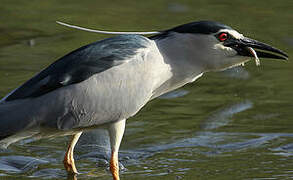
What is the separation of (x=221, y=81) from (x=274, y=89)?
27.5 inches

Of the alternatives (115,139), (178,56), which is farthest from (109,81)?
(178,56)

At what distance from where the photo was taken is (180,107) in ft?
27.5

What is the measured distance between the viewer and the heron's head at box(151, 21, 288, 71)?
6383mm

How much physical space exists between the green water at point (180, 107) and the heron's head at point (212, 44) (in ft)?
3.25

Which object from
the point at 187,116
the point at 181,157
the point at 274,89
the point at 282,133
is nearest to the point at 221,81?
the point at 274,89

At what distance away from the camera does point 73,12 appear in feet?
41.1

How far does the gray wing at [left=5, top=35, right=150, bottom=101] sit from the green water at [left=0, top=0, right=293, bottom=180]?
2.73 feet

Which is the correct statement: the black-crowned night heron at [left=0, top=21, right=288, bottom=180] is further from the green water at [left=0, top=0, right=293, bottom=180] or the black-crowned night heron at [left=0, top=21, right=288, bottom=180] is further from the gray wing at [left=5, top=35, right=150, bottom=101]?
the green water at [left=0, top=0, right=293, bottom=180]

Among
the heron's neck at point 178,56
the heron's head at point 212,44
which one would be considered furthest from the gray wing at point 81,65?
the heron's head at point 212,44

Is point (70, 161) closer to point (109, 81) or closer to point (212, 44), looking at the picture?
point (109, 81)

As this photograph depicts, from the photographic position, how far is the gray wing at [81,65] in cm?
611

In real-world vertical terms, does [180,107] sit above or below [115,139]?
below

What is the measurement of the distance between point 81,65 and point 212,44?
116 cm

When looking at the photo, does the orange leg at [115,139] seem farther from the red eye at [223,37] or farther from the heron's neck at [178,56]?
the red eye at [223,37]
